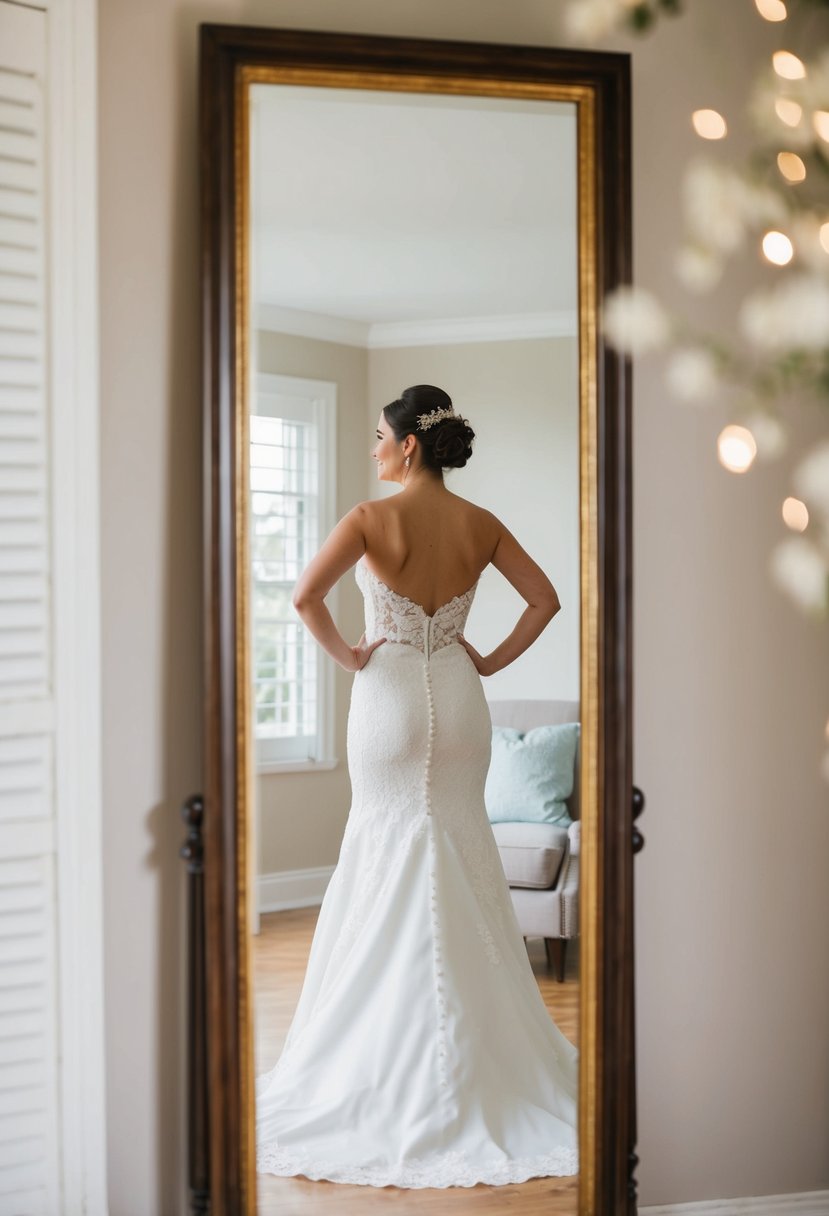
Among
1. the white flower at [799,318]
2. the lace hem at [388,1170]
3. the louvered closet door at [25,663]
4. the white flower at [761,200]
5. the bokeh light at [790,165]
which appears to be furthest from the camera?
the bokeh light at [790,165]

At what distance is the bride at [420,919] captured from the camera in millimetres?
2059

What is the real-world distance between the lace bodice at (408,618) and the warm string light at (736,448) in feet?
1.64

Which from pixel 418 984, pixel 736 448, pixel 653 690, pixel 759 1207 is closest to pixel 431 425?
pixel 736 448

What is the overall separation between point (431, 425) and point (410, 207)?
38 cm

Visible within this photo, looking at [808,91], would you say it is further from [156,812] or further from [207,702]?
[156,812]

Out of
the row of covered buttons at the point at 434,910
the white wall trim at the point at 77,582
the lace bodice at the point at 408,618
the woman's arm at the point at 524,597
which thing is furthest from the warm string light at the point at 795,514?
the white wall trim at the point at 77,582

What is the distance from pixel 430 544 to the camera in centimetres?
210

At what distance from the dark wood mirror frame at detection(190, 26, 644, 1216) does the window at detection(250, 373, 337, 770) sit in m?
0.03

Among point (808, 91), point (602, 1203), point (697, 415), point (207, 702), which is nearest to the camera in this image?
point (808, 91)

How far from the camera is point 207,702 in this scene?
78.0 inches

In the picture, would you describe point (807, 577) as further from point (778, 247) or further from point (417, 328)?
point (778, 247)

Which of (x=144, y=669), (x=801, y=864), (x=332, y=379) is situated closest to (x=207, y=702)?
(x=144, y=669)

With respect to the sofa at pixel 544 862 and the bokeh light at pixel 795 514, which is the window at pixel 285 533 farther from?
the bokeh light at pixel 795 514

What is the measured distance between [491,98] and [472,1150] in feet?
6.07
